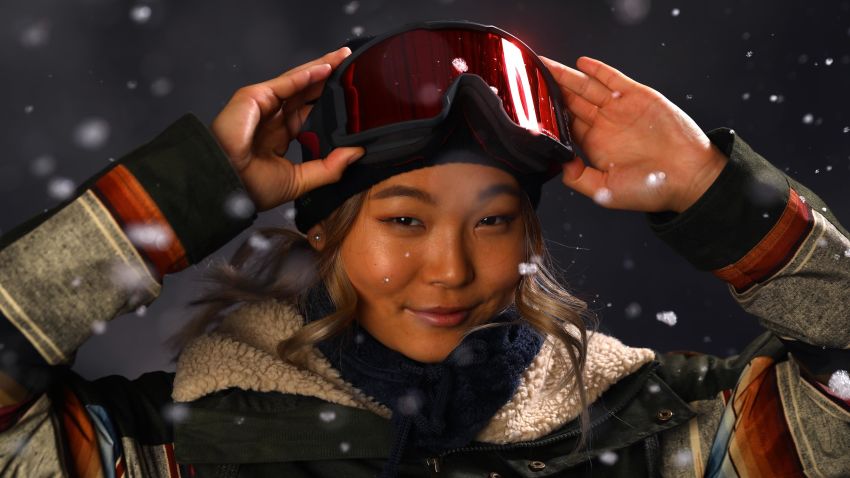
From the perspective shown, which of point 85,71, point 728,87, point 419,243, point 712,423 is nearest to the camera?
point 419,243

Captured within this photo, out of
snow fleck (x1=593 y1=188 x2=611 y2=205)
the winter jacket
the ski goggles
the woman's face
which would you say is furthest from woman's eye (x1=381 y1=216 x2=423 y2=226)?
snow fleck (x1=593 y1=188 x2=611 y2=205)

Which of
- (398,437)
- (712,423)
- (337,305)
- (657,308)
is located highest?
(337,305)

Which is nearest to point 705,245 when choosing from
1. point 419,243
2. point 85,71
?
point 419,243

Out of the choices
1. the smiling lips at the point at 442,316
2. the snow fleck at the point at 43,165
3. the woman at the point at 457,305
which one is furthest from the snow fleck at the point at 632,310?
the snow fleck at the point at 43,165

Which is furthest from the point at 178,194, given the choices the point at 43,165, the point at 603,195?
the point at 43,165

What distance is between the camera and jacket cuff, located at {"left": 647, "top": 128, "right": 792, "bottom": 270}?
2451 mm

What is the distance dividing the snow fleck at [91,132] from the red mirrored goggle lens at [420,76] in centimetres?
138

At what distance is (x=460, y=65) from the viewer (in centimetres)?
247

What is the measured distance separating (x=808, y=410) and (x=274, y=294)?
1.33 m

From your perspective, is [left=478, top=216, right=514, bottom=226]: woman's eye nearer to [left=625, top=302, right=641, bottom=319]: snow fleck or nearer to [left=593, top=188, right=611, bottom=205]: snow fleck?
[left=593, top=188, right=611, bottom=205]: snow fleck

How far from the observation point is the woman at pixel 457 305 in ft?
7.99

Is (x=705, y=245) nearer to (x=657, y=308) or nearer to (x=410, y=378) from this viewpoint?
(x=410, y=378)

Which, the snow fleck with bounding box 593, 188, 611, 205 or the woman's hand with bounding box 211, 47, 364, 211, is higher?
the woman's hand with bounding box 211, 47, 364, 211

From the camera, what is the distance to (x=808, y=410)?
254 centimetres
